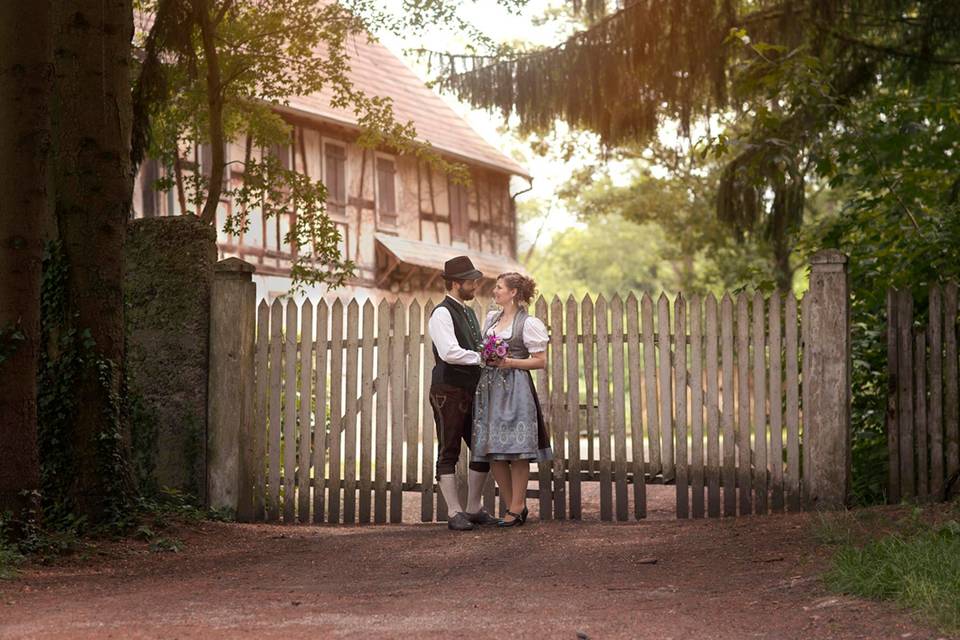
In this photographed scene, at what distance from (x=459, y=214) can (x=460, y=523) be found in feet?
65.4

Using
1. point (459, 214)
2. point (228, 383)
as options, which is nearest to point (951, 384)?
point (228, 383)

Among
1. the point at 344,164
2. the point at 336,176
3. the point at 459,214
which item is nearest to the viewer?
the point at 336,176

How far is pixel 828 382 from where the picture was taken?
812 cm

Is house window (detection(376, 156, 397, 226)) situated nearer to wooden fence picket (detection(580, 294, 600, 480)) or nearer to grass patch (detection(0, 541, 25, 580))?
wooden fence picket (detection(580, 294, 600, 480))

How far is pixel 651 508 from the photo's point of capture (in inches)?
405

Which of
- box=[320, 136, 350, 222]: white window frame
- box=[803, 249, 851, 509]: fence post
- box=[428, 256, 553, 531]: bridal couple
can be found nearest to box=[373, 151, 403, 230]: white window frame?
box=[320, 136, 350, 222]: white window frame

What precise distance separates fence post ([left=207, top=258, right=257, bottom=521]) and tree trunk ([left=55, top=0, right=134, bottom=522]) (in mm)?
1119

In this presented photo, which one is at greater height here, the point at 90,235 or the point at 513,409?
the point at 90,235

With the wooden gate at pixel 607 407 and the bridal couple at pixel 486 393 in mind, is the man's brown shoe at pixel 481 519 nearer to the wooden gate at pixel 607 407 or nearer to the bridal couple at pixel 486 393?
the bridal couple at pixel 486 393

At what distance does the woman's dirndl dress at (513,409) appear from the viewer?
8.04 meters

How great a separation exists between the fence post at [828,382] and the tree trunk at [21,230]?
4802 millimetres

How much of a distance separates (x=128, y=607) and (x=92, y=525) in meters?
2.38

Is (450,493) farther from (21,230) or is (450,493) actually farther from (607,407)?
(21,230)

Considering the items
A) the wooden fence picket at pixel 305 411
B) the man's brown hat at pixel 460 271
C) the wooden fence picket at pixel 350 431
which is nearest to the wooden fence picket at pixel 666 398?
the man's brown hat at pixel 460 271
